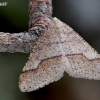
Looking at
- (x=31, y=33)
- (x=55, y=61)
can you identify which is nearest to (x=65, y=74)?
(x=55, y=61)

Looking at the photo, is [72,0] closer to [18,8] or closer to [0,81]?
[18,8]

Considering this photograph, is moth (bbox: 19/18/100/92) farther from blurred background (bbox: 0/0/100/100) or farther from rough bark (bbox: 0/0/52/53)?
blurred background (bbox: 0/0/100/100)

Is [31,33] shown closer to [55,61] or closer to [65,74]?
[55,61]

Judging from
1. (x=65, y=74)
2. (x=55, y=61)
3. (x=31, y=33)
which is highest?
(x=31, y=33)

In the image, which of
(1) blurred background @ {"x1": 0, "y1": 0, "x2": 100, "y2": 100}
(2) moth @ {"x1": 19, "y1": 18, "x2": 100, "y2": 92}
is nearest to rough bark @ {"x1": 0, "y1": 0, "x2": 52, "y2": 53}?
(2) moth @ {"x1": 19, "y1": 18, "x2": 100, "y2": 92}

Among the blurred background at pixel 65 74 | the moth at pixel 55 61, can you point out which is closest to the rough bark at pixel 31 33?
the moth at pixel 55 61

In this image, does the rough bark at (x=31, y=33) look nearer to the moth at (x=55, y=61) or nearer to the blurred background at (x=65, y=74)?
the moth at (x=55, y=61)
